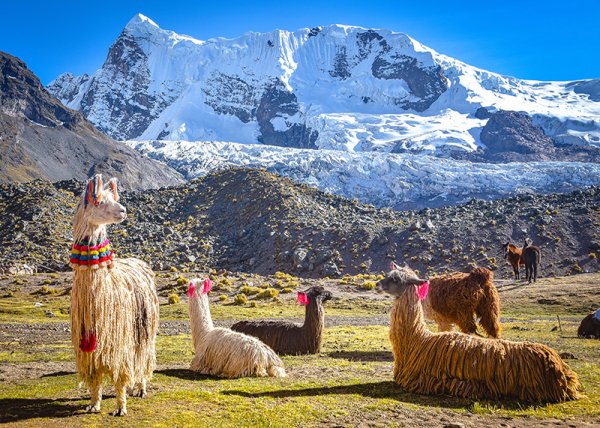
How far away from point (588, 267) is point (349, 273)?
17.6 m

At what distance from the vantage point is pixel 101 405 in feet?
25.3

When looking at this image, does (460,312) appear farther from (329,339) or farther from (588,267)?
(588,267)

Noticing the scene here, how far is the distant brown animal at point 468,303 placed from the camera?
44.3ft

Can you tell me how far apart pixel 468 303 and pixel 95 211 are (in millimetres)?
9152

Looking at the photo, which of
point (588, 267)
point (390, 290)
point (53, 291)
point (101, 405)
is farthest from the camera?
point (588, 267)

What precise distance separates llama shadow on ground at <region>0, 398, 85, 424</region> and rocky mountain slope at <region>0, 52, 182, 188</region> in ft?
370

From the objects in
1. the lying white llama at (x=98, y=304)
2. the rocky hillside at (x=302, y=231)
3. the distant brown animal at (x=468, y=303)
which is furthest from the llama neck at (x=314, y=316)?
the rocky hillside at (x=302, y=231)

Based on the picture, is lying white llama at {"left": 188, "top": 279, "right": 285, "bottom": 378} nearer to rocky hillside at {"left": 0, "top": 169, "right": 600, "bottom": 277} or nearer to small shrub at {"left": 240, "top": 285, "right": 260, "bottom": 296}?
small shrub at {"left": 240, "top": 285, "right": 260, "bottom": 296}

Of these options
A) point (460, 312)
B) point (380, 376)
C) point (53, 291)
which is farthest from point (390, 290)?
point (53, 291)

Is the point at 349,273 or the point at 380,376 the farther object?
the point at 349,273

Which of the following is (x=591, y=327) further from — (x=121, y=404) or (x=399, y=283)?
(x=121, y=404)

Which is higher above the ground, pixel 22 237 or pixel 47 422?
pixel 22 237

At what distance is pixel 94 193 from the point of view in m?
7.39

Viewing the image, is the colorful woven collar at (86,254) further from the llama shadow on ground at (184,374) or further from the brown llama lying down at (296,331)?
the brown llama lying down at (296,331)
